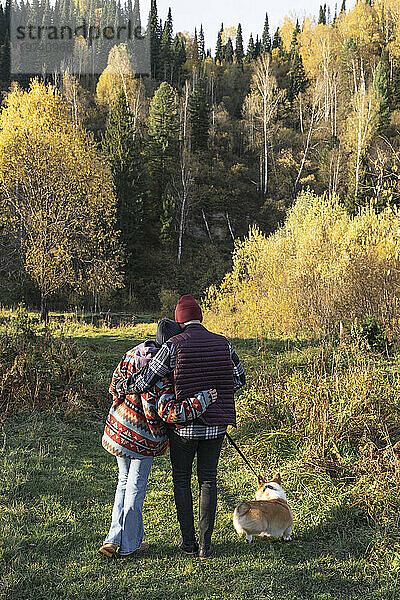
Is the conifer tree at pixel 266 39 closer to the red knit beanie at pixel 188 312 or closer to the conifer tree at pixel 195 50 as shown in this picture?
the conifer tree at pixel 195 50

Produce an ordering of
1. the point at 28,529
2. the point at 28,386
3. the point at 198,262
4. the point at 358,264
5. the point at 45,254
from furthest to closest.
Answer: the point at 198,262, the point at 45,254, the point at 358,264, the point at 28,386, the point at 28,529

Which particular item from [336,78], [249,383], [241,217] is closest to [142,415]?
[249,383]

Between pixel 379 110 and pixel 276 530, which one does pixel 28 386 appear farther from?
pixel 379 110

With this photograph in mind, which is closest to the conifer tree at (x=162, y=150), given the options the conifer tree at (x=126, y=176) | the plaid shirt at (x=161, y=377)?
the conifer tree at (x=126, y=176)

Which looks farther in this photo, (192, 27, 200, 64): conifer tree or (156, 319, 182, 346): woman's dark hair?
(192, 27, 200, 64): conifer tree

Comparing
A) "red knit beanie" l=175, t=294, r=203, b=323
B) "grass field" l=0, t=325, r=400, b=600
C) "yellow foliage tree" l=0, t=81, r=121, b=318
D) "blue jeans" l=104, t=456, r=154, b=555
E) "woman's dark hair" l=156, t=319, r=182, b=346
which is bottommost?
"grass field" l=0, t=325, r=400, b=600

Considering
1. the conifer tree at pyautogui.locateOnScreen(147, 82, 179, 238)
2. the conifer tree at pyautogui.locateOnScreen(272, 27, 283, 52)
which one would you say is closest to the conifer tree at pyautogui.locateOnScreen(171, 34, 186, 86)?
the conifer tree at pyautogui.locateOnScreen(272, 27, 283, 52)

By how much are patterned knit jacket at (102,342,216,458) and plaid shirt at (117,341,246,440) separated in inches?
2.2

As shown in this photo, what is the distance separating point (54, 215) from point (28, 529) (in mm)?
15468

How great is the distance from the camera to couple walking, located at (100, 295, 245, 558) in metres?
3.21

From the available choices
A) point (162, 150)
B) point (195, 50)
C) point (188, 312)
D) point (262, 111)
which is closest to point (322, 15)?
point (195, 50)

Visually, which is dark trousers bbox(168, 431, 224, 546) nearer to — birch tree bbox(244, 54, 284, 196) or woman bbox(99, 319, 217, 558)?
woman bbox(99, 319, 217, 558)

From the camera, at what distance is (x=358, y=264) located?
466 inches

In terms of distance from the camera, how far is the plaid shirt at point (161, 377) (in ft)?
10.4
